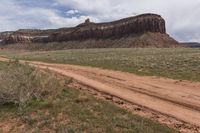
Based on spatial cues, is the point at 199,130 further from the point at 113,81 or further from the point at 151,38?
the point at 151,38

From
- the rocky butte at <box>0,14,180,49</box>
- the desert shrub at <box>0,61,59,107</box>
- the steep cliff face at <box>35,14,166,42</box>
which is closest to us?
the desert shrub at <box>0,61,59,107</box>

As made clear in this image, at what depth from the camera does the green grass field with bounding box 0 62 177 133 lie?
11078mm

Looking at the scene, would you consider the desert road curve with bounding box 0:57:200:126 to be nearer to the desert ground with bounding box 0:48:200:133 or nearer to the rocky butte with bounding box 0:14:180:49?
the desert ground with bounding box 0:48:200:133

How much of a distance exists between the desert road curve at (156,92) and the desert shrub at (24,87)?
2.89 meters

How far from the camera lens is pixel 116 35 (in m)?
130

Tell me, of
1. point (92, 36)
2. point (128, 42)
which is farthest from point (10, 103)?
point (92, 36)

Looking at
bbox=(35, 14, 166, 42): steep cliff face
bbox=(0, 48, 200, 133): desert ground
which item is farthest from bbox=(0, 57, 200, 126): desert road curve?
bbox=(35, 14, 166, 42): steep cliff face

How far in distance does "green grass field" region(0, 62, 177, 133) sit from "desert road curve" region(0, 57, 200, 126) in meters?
1.46

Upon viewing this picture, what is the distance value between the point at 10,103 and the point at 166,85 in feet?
25.7

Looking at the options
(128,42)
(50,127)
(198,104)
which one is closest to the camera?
(50,127)

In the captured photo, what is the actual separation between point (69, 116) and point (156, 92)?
17.9 ft

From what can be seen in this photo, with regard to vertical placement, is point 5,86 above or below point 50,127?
above

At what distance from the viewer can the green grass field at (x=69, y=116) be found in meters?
11.1

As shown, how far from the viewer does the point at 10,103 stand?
14.6m
